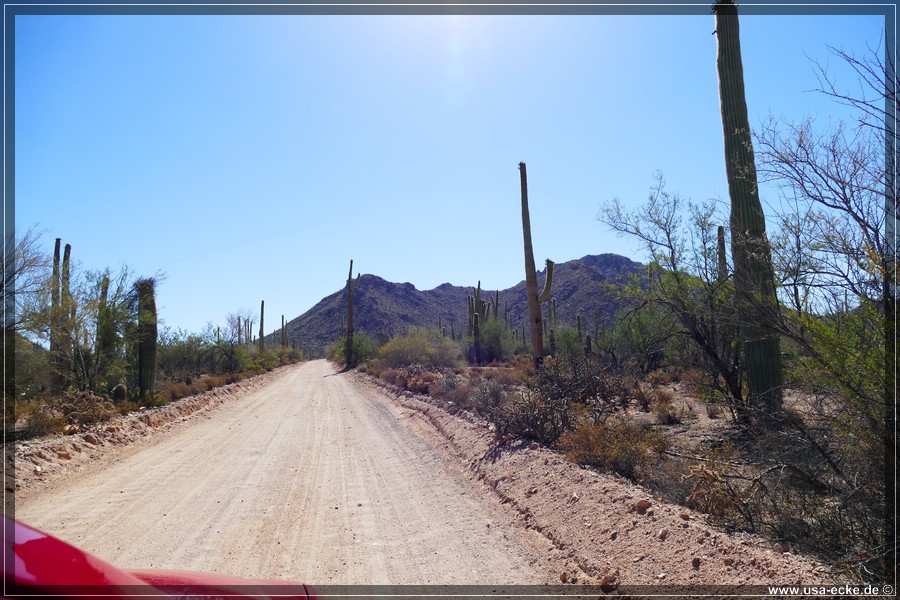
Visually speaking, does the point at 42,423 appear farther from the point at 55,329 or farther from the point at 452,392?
the point at 452,392

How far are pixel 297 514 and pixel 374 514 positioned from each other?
1035mm

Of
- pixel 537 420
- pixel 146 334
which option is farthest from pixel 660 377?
pixel 146 334

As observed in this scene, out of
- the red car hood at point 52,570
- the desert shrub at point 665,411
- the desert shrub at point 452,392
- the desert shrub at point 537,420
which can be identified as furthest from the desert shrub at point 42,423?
the desert shrub at point 665,411

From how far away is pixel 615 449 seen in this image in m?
8.55

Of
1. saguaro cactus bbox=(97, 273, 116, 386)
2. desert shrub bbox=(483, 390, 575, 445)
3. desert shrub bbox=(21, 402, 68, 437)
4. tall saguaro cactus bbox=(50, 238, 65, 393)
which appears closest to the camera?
desert shrub bbox=(483, 390, 575, 445)

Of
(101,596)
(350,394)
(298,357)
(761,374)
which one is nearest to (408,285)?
(298,357)

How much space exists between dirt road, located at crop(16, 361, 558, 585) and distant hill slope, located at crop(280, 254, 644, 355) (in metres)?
70.5

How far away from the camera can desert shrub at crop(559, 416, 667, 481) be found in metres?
8.34

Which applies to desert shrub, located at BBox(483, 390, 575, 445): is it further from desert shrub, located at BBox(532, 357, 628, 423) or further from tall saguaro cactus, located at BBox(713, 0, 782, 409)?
tall saguaro cactus, located at BBox(713, 0, 782, 409)

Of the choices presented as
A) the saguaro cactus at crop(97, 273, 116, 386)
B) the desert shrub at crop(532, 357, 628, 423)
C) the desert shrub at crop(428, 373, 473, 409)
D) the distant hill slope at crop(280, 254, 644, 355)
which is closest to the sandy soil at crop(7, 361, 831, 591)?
the desert shrub at crop(532, 357, 628, 423)

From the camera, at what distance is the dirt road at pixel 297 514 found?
6.09 m

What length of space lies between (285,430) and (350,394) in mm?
12071

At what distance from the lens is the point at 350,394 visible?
2814 cm

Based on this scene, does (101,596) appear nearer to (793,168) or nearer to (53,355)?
(793,168)
